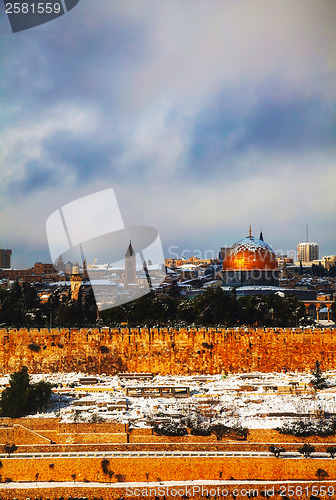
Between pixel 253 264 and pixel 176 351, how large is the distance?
28075 mm

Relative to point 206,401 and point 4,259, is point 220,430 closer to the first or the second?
point 206,401

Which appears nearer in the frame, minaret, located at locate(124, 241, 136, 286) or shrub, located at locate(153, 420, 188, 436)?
shrub, located at locate(153, 420, 188, 436)

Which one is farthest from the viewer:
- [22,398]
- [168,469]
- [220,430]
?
[22,398]

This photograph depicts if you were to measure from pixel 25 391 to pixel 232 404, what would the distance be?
377 inches

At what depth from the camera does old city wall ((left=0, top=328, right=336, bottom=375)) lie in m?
32.1

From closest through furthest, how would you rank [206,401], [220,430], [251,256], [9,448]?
[9,448], [220,430], [206,401], [251,256]

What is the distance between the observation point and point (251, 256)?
58031mm

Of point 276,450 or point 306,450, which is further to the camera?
point 306,450

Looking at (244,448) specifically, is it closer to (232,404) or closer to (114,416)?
(232,404)

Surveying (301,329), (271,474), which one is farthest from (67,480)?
(301,329)

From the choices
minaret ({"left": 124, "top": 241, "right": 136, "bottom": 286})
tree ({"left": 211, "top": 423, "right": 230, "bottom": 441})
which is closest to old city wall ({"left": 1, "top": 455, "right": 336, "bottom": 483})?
tree ({"left": 211, "top": 423, "right": 230, "bottom": 441})

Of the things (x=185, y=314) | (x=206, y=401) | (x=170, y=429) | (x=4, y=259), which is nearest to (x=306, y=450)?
(x=206, y=401)

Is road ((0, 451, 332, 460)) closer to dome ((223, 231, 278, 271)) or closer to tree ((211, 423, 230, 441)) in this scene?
tree ((211, 423, 230, 441))

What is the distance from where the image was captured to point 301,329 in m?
32.6
